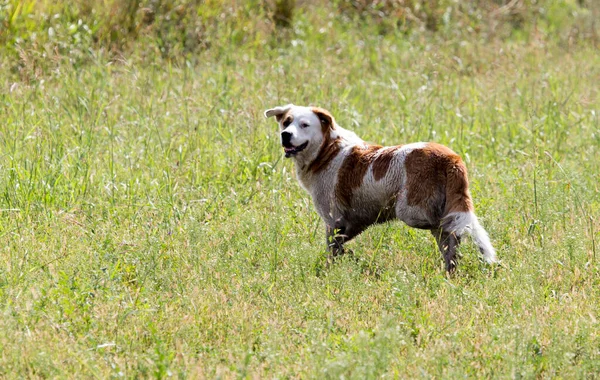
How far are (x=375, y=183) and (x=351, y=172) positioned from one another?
268 mm

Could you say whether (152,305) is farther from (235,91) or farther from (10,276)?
(235,91)

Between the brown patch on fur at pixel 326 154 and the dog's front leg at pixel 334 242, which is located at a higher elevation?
the brown patch on fur at pixel 326 154

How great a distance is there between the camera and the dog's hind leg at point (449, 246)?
5316 millimetres

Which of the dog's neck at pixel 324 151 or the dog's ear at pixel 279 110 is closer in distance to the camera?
the dog's neck at pixel 324 151

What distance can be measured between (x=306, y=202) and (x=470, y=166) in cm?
163

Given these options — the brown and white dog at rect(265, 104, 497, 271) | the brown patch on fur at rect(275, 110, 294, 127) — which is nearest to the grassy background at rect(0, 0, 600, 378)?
the brown and white dog at rect(265, 104, 497, 271)

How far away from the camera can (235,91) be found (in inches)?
349

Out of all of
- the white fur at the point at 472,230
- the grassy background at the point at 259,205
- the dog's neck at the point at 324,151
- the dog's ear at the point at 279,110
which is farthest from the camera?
the dog's ear at the point at 279,110

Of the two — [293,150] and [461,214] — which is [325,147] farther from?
[461,214]

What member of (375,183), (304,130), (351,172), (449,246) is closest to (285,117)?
(304,130)

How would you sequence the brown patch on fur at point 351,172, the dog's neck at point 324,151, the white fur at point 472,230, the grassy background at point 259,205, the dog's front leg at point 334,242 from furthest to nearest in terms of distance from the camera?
the dog's neck at point 324,151 → the brown patch on fur at point 351,172 → the dog's front leg at point 334,242 → the white fur at point 472,230 → the grassy background at point 259,205

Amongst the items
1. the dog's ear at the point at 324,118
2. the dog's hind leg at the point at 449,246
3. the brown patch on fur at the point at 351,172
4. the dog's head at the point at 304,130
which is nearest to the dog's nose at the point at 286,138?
the dog's head at the point at 304,130

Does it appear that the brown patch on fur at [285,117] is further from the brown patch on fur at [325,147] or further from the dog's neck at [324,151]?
the dog's neck at [324,151]

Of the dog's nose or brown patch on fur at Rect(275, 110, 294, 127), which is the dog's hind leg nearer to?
the dog's nose
